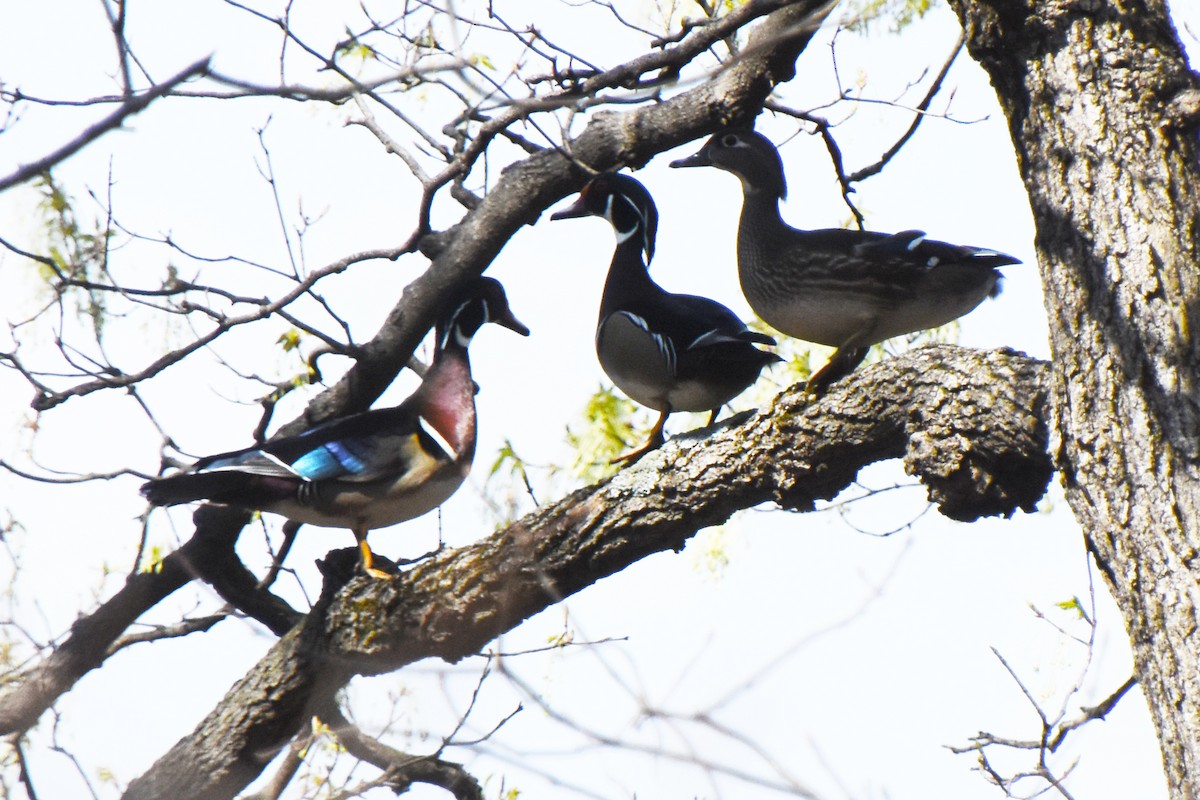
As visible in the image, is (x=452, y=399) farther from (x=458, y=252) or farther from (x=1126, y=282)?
(x=1126, y=282)

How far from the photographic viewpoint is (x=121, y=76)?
1.42m

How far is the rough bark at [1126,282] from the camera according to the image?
7.83 feet

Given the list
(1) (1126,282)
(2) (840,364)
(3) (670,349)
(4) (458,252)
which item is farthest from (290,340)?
(1) (1126,282)

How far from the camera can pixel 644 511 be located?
314 cm

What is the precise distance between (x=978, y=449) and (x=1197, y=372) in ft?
1.53

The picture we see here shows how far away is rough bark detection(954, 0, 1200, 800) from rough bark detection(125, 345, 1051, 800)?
19 centimetres

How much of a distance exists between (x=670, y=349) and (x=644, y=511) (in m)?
0.86

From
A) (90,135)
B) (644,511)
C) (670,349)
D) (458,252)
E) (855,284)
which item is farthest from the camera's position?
(458,252)

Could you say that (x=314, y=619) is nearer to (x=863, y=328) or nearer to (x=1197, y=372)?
(x=863, y=328)

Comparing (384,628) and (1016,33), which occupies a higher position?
(1016,33)

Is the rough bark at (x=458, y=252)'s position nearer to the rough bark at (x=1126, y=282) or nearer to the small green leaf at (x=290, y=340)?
the small green leaf at (x=290, y=340)

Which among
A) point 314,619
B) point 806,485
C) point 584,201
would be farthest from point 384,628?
point 584,201

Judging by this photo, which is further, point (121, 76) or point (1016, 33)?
point (1016, 33)

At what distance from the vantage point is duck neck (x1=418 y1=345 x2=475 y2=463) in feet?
13.0
